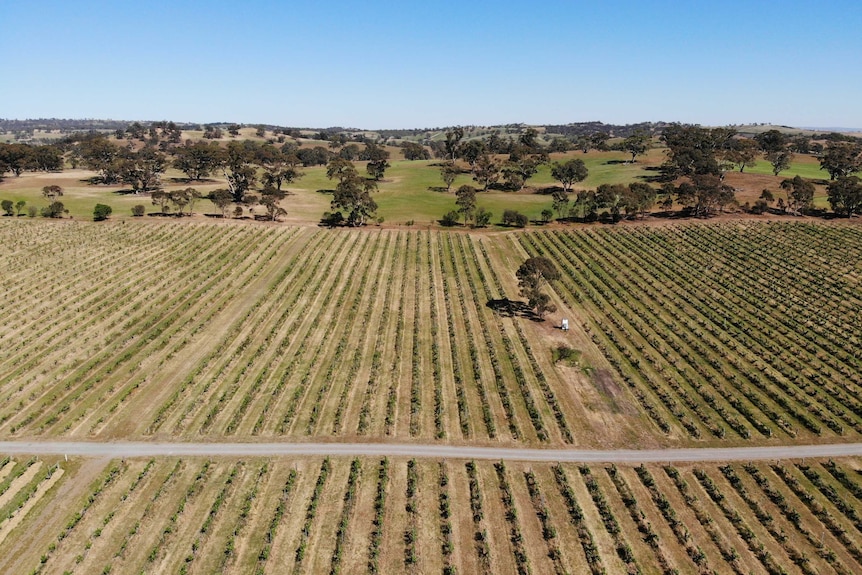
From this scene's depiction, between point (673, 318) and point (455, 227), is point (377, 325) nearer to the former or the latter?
point (673, 318)

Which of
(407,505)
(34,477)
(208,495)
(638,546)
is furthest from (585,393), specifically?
(34,477)

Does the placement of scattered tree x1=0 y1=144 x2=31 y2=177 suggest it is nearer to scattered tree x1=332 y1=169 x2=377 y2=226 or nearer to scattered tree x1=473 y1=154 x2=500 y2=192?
scattered tree x1=332 y1=169 x2=377 y2=226

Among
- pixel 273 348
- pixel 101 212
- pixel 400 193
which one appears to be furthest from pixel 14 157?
pixel 273 348

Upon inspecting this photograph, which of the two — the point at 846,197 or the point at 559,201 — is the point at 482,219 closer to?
the point at 559,201

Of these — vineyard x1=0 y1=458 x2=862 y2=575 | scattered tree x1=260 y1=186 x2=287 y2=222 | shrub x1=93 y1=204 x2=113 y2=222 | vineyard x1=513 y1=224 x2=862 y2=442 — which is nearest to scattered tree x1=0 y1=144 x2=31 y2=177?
shrub x1=93 y1=204 x2=113 y2=222

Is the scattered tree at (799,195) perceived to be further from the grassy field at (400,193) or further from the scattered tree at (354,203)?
the scattered tree at (354,203)
